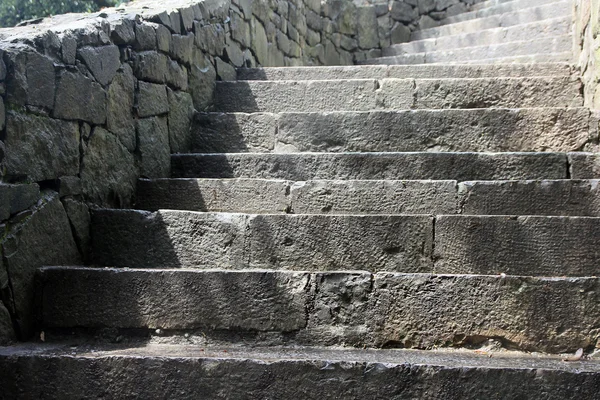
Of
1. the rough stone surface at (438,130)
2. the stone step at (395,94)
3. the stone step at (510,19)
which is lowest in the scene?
the rough stone surface at (438,130)

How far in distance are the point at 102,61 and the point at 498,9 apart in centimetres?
524

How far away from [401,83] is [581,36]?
1151 millimetres

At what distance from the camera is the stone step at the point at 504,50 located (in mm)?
5109

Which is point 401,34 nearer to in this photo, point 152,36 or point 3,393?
point 152,36

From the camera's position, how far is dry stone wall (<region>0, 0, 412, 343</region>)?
221 centimetres

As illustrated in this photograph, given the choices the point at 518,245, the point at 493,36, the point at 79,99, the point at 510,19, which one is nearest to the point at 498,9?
the point at 510,19

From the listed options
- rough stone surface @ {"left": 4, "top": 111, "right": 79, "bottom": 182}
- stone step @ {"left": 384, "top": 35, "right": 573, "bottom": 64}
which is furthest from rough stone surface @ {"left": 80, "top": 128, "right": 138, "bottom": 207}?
stone step @ {"left": 384, "top": 35, "right": 573, "bottom": 64}

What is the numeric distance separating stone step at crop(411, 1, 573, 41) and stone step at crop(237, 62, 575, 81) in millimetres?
1623

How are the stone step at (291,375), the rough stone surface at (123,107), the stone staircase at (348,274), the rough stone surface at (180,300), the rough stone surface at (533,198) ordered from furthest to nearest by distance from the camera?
1. the rough stone surface at (123,107)
2. the rough stone surface at (533,198)
3. the rough stone surface at (180,300)
4. the stone staircase at (348,274)
5. the stone step at (291,375)

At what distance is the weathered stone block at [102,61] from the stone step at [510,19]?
162 inches

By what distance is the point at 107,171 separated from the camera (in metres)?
2.87

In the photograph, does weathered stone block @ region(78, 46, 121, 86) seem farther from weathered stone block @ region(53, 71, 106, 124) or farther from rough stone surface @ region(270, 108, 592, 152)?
rough stone surface @ region(270, 108, 592, 152)

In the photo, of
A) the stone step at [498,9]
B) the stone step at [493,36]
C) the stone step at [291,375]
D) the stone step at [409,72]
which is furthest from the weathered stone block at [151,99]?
the stone step at [498,9]

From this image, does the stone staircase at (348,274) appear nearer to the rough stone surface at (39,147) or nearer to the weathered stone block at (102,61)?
the rough stone surface at (39,147)
